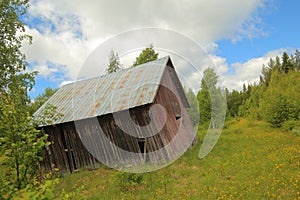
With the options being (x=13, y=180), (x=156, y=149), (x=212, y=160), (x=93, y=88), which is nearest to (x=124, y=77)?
(x=93, y=88)

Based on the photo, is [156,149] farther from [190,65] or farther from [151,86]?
[190,65]

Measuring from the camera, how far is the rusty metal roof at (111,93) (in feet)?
42.8

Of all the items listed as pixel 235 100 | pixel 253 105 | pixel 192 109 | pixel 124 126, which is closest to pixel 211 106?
pixel 192 109

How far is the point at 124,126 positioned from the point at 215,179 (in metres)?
6.17

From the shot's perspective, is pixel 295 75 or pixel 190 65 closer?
pixel 190 65

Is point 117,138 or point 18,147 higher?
point 18,147

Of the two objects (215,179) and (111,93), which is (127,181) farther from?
(111,93)

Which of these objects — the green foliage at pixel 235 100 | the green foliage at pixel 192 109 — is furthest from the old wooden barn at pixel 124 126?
the green foliage at pixel 235 100

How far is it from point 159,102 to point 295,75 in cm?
3614

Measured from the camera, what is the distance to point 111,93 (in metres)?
15.0

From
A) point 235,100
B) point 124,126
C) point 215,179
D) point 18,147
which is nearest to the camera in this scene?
point 18,147

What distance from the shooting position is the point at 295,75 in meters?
40.0

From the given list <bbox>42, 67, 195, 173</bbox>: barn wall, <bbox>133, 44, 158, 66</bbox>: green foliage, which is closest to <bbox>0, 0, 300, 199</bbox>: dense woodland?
<bbox>133, 44, 158, 66</bbox>: green foliage

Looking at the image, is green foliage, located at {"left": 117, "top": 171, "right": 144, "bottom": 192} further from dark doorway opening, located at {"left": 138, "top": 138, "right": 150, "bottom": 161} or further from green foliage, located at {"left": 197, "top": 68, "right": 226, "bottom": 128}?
green foliage, located at {"left": 197, "top": 68, "right": 226, "bottom": 128}
